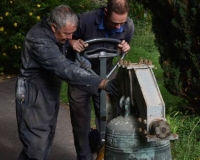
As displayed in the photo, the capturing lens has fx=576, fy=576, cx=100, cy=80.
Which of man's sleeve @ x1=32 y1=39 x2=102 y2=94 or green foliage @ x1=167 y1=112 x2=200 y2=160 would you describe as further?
green foliage @ x1=167 y1=112 x2=200 y2=160

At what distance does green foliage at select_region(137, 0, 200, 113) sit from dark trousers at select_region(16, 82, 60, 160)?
251cm

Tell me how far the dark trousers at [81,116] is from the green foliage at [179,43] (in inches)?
63.8

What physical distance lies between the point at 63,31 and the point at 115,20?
2.74 ft

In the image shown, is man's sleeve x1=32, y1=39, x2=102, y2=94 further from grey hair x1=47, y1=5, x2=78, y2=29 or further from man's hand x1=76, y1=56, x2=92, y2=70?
man's hand x1=76, y1=56, x2=92, y2=70

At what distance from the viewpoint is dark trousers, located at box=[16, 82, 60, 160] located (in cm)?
505

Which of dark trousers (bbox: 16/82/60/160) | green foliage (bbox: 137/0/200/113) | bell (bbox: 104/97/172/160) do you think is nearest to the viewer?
bell (bbox: 104/97/172/160)

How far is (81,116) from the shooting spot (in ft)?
19.9

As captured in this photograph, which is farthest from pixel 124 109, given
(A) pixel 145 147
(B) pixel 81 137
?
(B) pixel 81 137

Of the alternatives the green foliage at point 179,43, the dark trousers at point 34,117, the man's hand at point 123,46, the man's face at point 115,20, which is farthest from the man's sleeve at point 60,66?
the green foliage at point 179,43

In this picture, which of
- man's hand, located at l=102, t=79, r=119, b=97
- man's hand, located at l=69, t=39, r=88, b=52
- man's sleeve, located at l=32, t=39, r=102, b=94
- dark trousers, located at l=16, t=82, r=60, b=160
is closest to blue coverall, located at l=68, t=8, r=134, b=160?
man's hand, located at l=69, t=39, r=88, b=52

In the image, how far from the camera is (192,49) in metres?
7.09

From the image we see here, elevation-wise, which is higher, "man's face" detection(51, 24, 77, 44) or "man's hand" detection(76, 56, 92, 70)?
"man's face" detection(51, 24, 77, 44)

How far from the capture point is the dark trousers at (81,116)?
6016mm

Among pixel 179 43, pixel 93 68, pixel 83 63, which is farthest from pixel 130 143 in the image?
pixel 179 43
